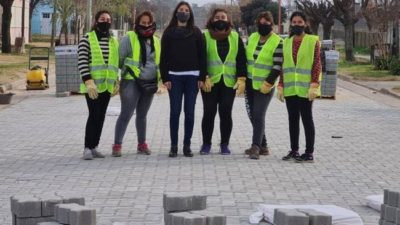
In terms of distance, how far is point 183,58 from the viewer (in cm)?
1111

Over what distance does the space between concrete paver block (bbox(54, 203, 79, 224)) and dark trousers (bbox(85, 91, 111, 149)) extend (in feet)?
17.1

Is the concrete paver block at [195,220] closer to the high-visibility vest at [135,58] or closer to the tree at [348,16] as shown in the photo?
the high-visibility vest at [135,58]

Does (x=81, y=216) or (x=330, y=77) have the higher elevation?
(x=330, y=77)

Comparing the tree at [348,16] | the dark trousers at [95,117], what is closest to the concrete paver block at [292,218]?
the dark trousers at [95,117]

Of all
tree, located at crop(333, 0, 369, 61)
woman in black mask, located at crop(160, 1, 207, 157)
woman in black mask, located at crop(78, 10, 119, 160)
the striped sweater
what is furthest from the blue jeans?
tree, located at crop(333, 0, 369, 61)

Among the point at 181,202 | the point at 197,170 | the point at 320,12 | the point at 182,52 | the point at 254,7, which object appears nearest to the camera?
the point at 181,202

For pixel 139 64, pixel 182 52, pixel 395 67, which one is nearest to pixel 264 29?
pixel 182 52

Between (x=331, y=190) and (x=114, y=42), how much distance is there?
11.8 feet

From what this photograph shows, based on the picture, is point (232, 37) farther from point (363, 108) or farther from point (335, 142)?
point (363, 108)

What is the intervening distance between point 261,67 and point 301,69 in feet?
1.84

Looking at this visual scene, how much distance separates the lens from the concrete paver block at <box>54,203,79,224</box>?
5.66 m

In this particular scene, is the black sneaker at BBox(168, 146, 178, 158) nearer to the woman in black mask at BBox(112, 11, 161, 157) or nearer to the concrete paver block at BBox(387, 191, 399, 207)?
the woman in black mask at BBox(112, 11, 161, 157)

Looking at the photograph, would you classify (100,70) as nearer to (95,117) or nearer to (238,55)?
(95,117)

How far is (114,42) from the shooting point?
36.6ft
